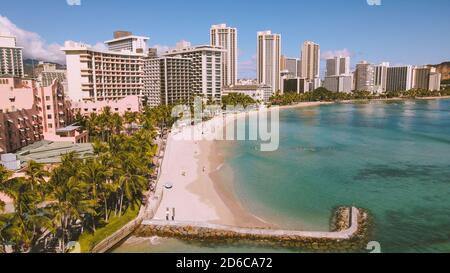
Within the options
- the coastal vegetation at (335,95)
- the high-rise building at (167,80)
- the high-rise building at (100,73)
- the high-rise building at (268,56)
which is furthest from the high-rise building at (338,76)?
the high-rise building at (100,73)

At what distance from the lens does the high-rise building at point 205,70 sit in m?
76.9

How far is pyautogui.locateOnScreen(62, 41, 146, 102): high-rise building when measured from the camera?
5441 cm

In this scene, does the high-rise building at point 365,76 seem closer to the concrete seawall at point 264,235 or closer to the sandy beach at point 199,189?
the sandy beach at point 199,189

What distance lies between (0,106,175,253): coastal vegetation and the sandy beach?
2.43 m

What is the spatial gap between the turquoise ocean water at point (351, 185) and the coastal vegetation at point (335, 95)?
2456 inches

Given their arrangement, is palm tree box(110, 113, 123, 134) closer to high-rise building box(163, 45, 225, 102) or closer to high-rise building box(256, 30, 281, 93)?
high-rise building box(163, 45, 225, 102)

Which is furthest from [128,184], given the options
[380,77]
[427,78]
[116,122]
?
[427,78]

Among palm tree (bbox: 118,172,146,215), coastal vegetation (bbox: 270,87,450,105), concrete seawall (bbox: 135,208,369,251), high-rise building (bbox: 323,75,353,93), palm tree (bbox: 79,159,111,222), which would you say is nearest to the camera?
concrete seawall (bbox: 135,208,369,251)

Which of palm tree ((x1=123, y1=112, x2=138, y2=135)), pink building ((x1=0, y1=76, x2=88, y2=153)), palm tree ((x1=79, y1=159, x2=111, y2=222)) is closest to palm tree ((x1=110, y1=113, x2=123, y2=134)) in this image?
palm tree ((x1=123, y1=112, x2=138, y2=135))

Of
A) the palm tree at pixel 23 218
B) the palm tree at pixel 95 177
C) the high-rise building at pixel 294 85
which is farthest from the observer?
the high-rise building at pixel 294 85

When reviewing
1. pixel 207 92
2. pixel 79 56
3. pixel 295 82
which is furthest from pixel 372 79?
pixel 79 56

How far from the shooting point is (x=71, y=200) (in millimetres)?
13477

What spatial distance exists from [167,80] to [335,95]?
84283mm
